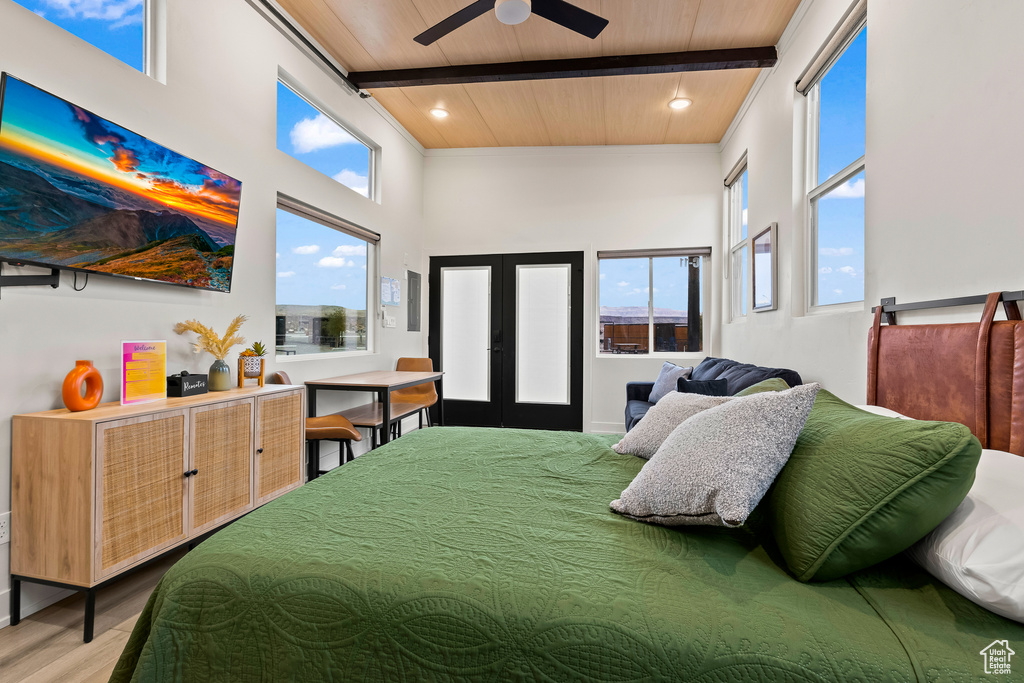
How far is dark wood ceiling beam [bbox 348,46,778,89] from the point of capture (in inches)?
135

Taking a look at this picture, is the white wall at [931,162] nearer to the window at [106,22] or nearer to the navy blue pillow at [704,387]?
the navy blue pillow at [704,387]

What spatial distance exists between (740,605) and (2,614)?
246 cm

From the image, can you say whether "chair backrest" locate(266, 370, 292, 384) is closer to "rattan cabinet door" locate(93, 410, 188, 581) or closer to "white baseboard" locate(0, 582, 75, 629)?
"rattan cabinet door" locate(93, 410, 188, 581)

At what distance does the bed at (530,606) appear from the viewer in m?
0.75

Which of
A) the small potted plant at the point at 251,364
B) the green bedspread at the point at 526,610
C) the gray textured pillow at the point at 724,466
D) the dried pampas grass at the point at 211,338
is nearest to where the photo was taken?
the green bedspread at the point at 526,610

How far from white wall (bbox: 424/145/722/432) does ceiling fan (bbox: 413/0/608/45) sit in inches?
107

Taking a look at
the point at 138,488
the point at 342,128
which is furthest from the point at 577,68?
the point at 138,488

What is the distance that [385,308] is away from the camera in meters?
4.55

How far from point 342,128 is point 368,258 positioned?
1.08m

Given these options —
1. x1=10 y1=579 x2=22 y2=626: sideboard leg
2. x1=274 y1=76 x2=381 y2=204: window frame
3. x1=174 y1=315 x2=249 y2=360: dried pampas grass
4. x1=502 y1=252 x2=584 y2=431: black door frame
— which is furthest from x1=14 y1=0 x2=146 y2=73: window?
x1=502 y1=252 x2=584 y2=431: black door frame

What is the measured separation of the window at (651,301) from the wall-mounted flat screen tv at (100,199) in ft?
12.3

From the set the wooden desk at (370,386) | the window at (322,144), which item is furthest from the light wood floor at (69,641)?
the window at (322,144)

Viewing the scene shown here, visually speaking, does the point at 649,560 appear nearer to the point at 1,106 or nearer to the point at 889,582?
the point at 889,582

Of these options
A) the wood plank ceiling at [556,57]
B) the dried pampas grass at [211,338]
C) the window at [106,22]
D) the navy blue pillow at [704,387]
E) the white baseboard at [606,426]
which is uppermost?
the wood plank ceiling at [556,57]
